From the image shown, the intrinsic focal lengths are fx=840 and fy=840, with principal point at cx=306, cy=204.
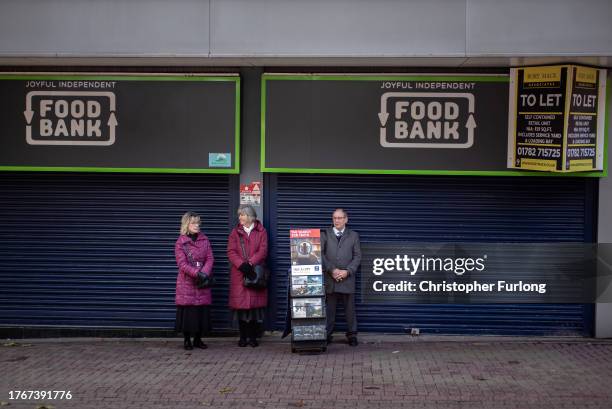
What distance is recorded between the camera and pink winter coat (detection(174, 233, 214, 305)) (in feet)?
35.8

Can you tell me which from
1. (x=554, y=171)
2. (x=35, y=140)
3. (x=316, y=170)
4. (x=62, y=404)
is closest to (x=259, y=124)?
(x=316, y=170)

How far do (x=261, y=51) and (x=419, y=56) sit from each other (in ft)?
6.57

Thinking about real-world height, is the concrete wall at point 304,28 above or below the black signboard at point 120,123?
above

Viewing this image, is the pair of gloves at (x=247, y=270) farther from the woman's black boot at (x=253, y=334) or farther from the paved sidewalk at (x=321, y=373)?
the paved sidewalk at (x=321, y=373)

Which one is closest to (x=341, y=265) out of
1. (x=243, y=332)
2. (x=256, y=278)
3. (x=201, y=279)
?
(x=256, y=278)

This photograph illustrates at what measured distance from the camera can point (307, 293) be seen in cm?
1085

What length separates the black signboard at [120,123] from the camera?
11.6 m

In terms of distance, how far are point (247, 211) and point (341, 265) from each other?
57.1 inches

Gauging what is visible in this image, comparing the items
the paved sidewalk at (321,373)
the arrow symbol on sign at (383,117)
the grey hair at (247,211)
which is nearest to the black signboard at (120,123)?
the grey hair at (247,211)

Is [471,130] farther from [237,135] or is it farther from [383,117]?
[237,135]

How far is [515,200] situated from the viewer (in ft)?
38.4

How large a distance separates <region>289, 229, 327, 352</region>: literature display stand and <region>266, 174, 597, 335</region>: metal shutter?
0.92 meters
